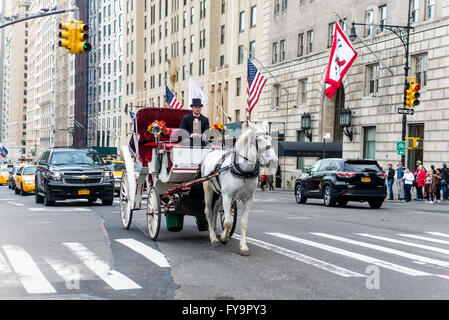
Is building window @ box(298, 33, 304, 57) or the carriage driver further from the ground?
building window @ box(298, 33, 304, 57)

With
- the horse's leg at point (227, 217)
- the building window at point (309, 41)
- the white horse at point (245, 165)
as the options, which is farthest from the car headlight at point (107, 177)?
the building window at point (309, 41)

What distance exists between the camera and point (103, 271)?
8.12 meters

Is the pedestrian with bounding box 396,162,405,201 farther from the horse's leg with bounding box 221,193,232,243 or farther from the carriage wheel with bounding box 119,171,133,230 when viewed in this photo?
the horse's leg with bounding box 221,193,232,243

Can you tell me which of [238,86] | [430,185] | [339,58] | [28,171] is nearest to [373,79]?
[339,58]

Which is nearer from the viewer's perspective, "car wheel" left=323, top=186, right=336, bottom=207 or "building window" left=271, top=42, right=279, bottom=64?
"car wheel" left=323, top=186, right=336, bottom=207

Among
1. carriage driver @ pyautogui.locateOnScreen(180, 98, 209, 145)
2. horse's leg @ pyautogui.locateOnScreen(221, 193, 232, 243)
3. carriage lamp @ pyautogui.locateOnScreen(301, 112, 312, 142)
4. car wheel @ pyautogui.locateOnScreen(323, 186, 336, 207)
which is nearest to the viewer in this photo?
horse's leg @ pyautogui.locateOnScreen(221, 193, 232, 243)

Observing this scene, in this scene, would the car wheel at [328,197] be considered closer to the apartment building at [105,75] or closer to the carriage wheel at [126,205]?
the carriage wheel at [126,205]

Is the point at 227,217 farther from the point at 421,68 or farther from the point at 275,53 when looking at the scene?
the point at 275,53

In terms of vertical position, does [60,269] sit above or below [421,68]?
below

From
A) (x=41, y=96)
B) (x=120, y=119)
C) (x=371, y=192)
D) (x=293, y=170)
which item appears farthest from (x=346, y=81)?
(x=41, y=96)

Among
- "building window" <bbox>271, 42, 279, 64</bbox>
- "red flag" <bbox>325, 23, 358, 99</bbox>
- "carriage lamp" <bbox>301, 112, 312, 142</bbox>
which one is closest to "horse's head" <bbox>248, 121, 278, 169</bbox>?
"red flag" <bbox>325, 23, 358, 99</bbox>

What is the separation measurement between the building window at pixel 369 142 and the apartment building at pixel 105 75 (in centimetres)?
5836

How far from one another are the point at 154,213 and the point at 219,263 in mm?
2780

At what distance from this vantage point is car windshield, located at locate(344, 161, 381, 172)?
75.8 ft
